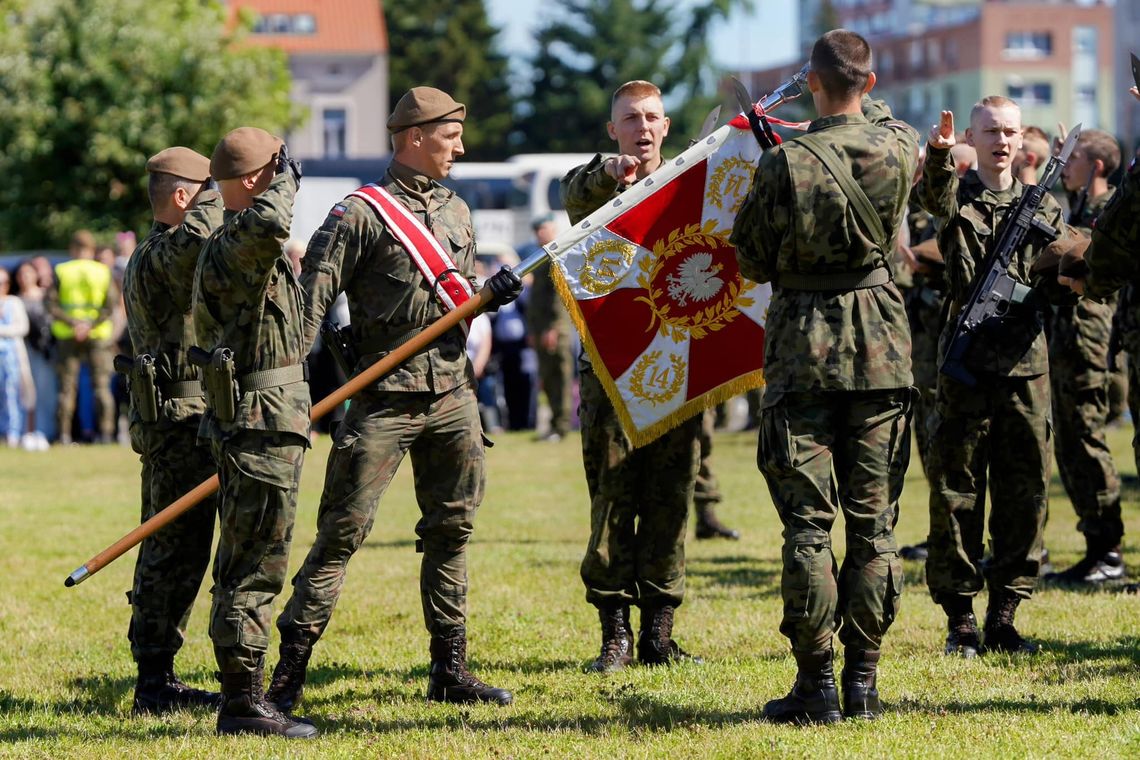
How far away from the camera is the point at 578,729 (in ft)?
20.7

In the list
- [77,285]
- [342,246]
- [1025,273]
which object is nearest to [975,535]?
[1025,273]

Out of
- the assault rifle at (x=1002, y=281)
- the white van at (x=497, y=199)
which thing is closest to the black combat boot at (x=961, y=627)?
the assault rifle at (x=1002, y=281)

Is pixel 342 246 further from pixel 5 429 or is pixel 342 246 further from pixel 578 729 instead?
pixel 5 429

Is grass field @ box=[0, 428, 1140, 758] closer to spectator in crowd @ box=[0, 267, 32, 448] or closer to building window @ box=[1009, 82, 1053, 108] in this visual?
spectator in crowd @ box=[0, 267, 32, 448]

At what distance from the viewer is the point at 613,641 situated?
7527 mm

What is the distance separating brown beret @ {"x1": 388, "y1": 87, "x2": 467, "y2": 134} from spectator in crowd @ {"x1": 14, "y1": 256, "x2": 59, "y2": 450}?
14213mm

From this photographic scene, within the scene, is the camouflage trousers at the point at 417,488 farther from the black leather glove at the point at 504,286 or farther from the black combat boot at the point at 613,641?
the black combat boot at the point at 613,641

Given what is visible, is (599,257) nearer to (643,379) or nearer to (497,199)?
(643,379)

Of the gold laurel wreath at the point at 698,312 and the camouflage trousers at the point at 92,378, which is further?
the camouflage trousers at the point at 92,378

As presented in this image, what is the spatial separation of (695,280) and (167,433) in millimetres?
2409

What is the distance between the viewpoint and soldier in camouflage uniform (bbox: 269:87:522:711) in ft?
21.9

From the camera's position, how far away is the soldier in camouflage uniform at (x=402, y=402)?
669 centimetres

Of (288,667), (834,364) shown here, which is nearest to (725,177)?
(834,364)

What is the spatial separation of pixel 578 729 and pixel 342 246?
2.14 meters
